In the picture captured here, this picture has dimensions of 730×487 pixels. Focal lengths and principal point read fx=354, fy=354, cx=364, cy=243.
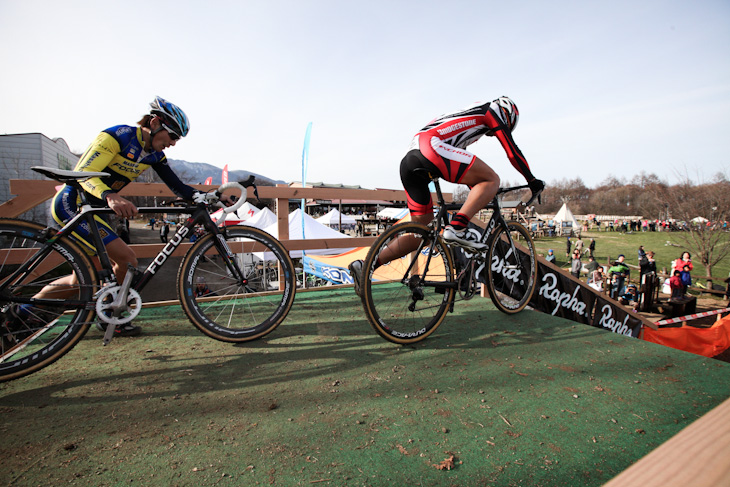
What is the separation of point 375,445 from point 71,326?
1937 millimetres

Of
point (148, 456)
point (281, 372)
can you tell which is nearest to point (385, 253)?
point (281, 372)

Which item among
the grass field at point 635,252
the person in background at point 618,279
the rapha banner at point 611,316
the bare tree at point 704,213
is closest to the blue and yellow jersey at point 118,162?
the rapha banner at point 611,316

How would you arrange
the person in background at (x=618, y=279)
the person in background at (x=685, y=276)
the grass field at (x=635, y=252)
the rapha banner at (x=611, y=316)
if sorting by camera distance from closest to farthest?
the rapha banner at (x=611, y=316) → the person in background at (x=685, y=276) → the person in background at (x=618, y=279) → the grass field at (x=635, y=252)

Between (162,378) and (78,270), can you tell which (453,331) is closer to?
(162,378)

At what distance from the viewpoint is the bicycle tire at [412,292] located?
8.39 ft

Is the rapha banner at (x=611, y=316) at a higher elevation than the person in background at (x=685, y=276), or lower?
higher

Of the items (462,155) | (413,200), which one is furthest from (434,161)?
(413,200)

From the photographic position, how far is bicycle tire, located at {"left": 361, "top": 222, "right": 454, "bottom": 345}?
2.56 meters

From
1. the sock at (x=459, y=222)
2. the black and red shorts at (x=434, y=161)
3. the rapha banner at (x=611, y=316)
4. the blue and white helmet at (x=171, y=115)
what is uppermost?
the blue and white helmet at (x=171, y=115)

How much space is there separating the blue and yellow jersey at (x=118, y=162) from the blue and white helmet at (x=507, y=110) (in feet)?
8.74

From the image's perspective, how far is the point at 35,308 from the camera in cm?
223

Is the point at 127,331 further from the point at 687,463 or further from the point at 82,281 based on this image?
the point at 687,463

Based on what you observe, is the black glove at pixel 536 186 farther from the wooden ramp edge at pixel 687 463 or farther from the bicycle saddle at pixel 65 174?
the bicycle saddle at pixel 65 174

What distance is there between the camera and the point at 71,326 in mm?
2115
